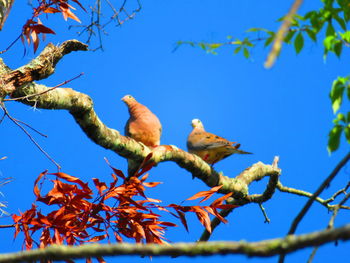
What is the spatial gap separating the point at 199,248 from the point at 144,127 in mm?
3513

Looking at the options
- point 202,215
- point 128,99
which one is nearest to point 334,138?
point 202,215

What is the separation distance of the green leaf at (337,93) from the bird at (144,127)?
2678mm

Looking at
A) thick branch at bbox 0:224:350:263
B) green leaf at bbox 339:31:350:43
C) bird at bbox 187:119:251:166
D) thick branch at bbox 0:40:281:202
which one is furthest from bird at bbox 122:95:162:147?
thick branch at bbox 0:224:350:263

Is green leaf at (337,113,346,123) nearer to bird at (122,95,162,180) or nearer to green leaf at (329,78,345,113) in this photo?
green leaf at (329,78,345,113)

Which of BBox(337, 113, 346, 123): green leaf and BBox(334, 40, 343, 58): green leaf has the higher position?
BBox(334, 40, 343, 58): green leaf

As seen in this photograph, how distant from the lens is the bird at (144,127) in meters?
4.37

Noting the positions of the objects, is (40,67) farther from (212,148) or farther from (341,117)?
(212,148)

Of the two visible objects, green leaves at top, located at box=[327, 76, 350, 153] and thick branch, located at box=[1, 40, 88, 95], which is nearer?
green leaves at top, located at box=[327, 76, 350, 153]

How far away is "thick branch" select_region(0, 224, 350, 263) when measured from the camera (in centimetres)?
78

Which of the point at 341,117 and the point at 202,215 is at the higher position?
the point at 202,215

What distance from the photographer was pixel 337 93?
1693mm

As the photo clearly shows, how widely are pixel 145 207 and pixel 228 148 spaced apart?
3.08 metres

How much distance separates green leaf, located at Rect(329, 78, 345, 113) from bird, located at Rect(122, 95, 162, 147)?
8.79 ft

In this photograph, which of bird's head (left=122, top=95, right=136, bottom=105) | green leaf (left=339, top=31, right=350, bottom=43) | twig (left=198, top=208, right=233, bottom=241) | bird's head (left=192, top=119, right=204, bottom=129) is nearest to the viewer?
green leaf (left=339, top=31, right=350, bottom=43)
